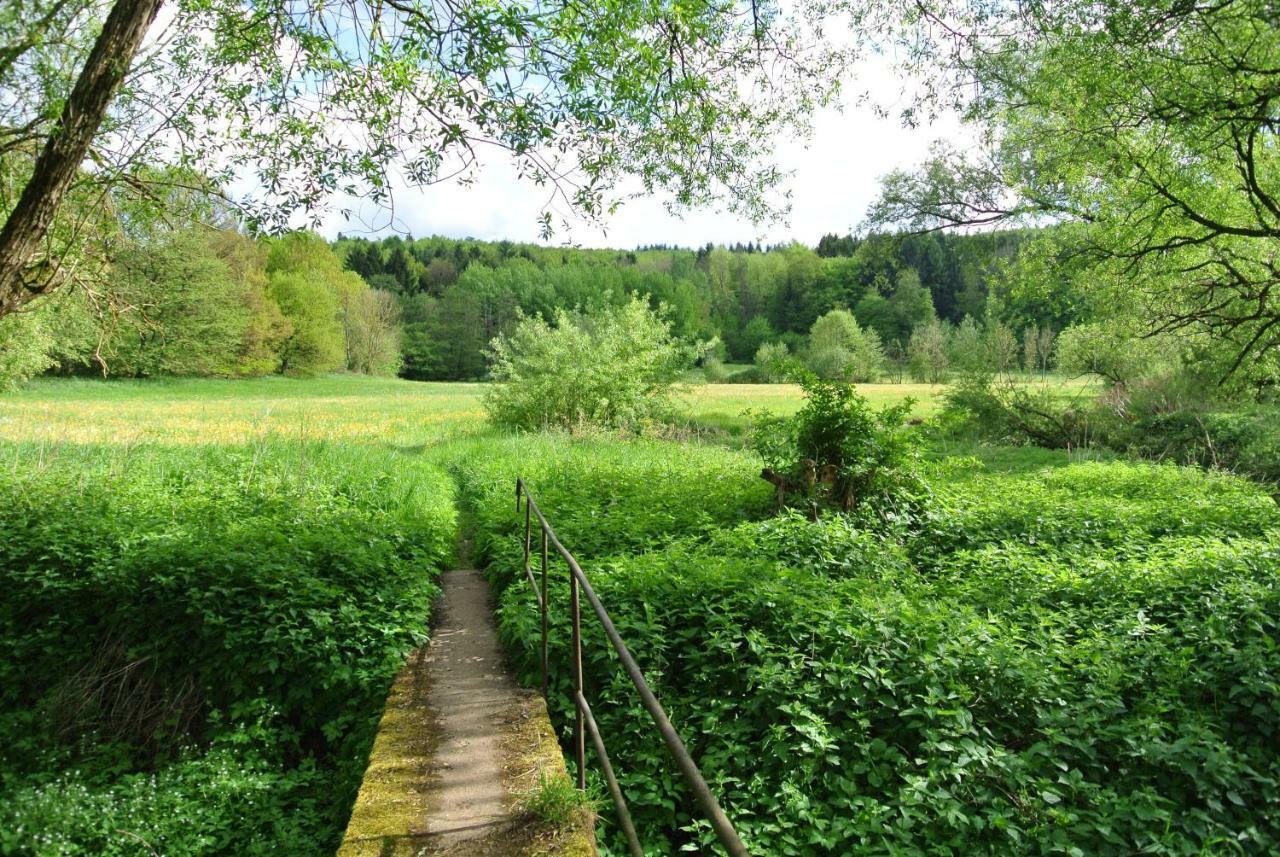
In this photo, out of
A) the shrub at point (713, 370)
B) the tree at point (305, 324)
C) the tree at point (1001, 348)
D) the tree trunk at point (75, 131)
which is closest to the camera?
the tree trunk at point (75, 131)

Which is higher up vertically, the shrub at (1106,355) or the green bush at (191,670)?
the shrub at (1106,355)

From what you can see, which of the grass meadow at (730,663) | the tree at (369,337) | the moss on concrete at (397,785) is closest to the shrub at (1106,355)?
the grass meadow at (730,663)

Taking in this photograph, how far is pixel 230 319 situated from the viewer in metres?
46.2

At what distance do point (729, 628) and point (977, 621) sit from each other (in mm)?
1959

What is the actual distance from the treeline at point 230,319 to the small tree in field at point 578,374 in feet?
28.7

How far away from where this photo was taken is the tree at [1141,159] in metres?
8.94

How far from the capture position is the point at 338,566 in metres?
7.10

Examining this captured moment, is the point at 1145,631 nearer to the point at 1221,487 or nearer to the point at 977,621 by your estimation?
the point at 977,621

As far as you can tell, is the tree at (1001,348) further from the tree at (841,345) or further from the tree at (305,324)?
the tree at (305,324)

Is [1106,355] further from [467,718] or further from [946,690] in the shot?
[467,718]

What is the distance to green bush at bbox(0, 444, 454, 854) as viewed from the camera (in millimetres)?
4762

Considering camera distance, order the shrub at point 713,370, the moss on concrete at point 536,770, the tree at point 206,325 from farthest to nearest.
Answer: the shrub at point 713,370 < the tree at point 206,325 < the moss on concrete at point 536,770

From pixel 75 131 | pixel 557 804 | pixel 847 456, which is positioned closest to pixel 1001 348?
pixel 847 456

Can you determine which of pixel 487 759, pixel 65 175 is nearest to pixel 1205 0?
pixel 487 759
